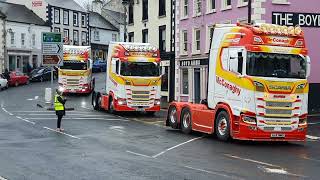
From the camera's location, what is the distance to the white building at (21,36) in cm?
6925

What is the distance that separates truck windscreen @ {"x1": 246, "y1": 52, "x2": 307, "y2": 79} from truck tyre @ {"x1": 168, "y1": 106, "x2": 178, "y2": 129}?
534 cm

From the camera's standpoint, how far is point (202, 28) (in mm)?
39281

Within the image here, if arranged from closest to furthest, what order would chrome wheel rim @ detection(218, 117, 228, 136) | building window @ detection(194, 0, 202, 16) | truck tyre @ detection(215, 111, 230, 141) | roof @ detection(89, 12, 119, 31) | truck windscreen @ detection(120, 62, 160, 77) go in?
truck tyre @ detection(215, 111, 230, 141) → chrome wheel rim @ detection(218, 117, 228, 136) → truck windscreen @ detection(120, 62, 160, 77) → building window @ detection(194, 0, 202, 16) → roof @ detection(89, 12, 119, 31)

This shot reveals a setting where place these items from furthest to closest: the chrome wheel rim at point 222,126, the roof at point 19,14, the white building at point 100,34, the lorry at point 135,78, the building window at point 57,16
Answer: the white building at point 100,34 < the building window at point 57,16 < the roof at point 19,14 < the lorry at point 135,78 < the chrome wheel rim at point 222,126

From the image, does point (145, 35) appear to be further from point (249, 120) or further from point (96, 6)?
point (96, 6)

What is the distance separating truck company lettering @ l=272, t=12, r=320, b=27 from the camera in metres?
33.3

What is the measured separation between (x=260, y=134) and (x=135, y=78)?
11.7 meters

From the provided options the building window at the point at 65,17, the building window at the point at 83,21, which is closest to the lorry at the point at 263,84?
the building window at the point at 65,17

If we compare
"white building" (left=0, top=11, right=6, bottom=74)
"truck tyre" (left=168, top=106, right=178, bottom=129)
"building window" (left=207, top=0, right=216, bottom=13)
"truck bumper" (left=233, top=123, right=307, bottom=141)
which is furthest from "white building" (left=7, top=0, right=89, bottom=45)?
"truck bumper" (left=233, top=123, right=307, bottom=141)

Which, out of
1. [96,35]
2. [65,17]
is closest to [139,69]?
[65,17]

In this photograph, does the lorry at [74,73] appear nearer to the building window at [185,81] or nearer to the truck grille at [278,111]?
the building window at [185,81]

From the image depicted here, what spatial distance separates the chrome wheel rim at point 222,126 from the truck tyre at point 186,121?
2.25 meters

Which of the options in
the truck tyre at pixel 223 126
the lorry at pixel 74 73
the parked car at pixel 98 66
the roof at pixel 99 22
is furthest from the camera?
the roof at pixel 99 22

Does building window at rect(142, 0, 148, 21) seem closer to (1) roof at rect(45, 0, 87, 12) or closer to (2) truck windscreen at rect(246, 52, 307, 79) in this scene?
(2) truck windscreen at rect(246, 52, 307, 79)
